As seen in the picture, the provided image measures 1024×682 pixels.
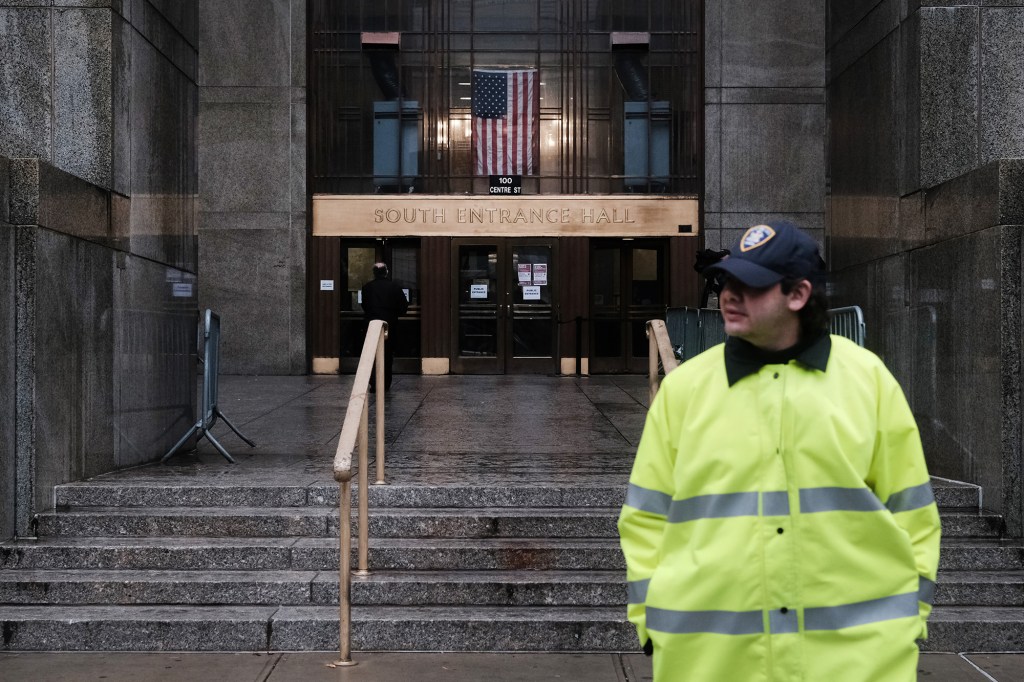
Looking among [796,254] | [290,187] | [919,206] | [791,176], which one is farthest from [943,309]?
[290,187]

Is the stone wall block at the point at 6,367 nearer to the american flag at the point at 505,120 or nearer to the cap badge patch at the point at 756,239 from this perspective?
the cap badge patch at the point at 756,239

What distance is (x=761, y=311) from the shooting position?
281 cm

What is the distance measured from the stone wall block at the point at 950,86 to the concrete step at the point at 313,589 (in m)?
3.89

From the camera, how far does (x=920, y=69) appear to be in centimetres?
823

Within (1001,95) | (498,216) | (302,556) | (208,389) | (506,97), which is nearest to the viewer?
(302,556)

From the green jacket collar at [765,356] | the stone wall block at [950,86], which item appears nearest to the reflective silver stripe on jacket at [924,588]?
the green jacket collar at [765,356]

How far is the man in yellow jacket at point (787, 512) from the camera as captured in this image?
2.72 m

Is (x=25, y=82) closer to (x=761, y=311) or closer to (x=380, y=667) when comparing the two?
(x=380, y=667)

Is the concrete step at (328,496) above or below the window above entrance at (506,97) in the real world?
below

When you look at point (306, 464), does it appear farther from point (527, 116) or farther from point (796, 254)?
point (527, 116)

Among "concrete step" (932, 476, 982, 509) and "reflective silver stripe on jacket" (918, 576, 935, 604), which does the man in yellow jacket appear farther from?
"concrete step" (932, 476, 982, 509)

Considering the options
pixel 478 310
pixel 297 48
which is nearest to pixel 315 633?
pixel 478 310

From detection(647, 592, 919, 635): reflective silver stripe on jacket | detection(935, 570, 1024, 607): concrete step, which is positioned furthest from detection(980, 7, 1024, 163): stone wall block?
detection(647, 592, 919, 635): reflective silver stripe on jacket

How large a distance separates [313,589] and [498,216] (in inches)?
616
